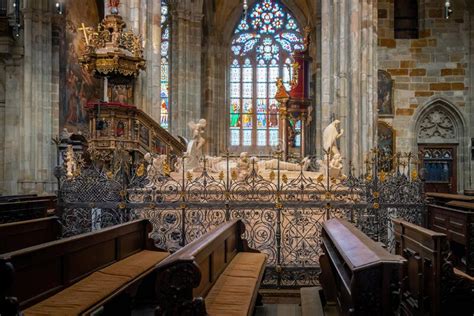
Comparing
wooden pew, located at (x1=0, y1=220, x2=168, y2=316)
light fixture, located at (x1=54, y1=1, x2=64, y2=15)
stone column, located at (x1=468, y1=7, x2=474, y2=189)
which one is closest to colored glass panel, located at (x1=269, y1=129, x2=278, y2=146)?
stone column, located at (x1=468, y1=7, x2=474, y2=189)

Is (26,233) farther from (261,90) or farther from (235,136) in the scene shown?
(261,90)

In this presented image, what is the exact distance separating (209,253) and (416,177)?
20.2ft

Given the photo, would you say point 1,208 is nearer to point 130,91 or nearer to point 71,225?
point 71,225

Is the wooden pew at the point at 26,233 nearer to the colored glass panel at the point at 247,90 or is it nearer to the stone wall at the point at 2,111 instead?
the stone wall at the point at 2,111

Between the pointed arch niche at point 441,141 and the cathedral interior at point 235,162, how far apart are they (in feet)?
0.20

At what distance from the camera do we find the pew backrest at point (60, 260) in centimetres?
466

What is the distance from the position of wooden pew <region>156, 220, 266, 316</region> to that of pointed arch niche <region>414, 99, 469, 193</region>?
18419mm

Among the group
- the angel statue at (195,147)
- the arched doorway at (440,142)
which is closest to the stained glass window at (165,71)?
the arched doorway at (440,142)

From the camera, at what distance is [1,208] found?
10.2 m

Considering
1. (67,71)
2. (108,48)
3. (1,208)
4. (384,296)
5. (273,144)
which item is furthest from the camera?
(273,144)

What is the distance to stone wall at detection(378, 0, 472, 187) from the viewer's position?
974 inches

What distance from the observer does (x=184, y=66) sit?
28844 millimetres

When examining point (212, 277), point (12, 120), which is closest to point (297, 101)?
point (12, 120)

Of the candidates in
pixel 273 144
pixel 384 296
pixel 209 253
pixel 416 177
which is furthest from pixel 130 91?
pixel 273 144
